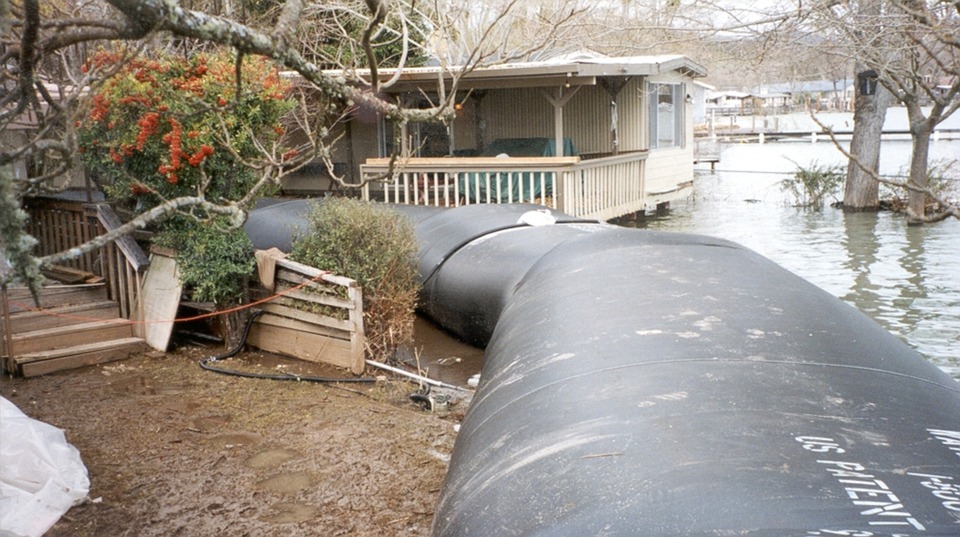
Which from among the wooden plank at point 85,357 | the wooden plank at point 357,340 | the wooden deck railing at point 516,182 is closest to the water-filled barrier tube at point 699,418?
the wooden plank at point 357,340

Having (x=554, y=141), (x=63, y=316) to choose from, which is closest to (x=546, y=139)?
(x=554, y=141)

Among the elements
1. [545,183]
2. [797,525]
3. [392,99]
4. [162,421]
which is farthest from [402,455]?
[392,99]

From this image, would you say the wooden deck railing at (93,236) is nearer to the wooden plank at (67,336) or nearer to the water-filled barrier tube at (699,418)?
the wooden plank at (67,336)

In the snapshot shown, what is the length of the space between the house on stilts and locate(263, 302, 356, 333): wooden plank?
22.8 feet

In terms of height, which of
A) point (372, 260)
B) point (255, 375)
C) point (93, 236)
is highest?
point (93, 236)

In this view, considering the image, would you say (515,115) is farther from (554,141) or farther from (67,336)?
(67,336)

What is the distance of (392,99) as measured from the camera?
769 inches

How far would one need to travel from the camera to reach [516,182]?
16.4 meters

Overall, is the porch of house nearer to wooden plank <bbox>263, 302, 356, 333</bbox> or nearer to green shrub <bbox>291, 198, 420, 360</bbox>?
green shrub <bbox>291, 198, 420, 360</bbox>

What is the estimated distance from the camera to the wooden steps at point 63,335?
821 centimetres

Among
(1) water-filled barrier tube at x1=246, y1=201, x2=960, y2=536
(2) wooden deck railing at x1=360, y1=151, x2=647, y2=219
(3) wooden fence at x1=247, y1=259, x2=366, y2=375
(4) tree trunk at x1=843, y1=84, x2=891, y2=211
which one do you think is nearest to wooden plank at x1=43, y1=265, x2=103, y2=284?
(3) wooden fence at x1=247, y1=259, x2=366, y2=375

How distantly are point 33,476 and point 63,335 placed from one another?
4.01m

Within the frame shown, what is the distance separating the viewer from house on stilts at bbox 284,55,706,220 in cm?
1586

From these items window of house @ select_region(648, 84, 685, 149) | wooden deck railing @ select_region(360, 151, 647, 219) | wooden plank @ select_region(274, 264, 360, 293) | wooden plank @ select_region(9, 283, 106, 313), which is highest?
window of house @ select_region(648, 84, 685, 149)
